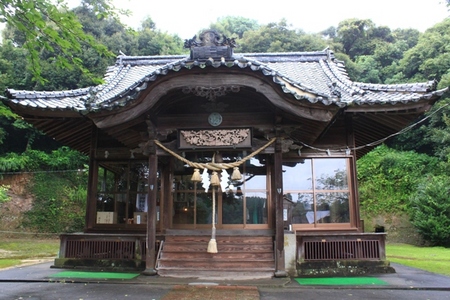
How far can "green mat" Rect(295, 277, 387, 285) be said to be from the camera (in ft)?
24.2

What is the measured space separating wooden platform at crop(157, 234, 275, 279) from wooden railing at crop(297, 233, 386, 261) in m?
0.90

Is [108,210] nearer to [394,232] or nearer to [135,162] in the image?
[135,162]

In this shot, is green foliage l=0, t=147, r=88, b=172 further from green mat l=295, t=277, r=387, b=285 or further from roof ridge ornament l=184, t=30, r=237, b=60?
green mat l=295, t=277, r=387, b=285

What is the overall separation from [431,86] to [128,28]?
23.3ft

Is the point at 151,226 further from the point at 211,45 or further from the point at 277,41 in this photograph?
the point at 277,41

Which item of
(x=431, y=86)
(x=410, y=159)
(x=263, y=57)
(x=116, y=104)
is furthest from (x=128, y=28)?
(x=410, y=159)

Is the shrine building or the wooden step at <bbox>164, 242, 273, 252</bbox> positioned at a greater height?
the shrine building

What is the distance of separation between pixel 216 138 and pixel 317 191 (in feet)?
11.1

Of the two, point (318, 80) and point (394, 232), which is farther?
point (394, 232)

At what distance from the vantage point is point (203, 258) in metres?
8.42

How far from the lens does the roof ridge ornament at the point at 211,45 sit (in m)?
8.51

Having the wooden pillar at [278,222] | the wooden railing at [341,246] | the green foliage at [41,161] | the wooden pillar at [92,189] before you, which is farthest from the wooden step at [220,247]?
the green foliage at [41,161]

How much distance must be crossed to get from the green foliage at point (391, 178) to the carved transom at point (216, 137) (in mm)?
19153

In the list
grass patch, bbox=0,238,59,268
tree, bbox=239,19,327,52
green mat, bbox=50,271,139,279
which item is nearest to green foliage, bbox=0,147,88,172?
grass patch, bbox=0,238,59,268
